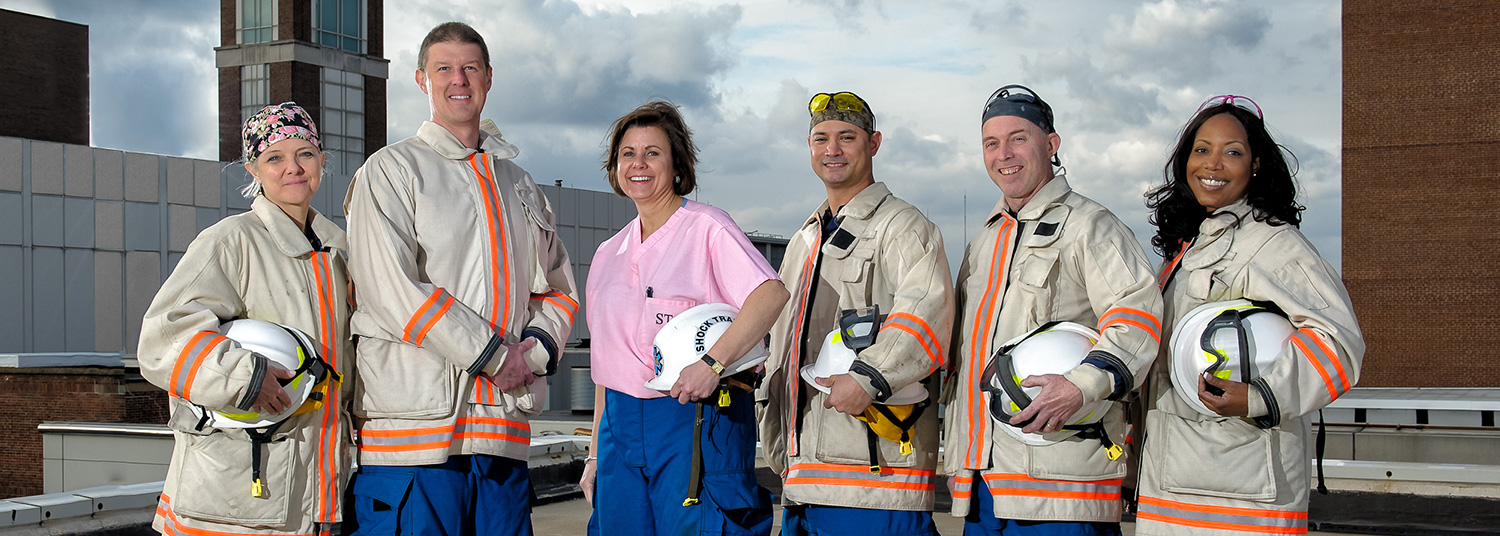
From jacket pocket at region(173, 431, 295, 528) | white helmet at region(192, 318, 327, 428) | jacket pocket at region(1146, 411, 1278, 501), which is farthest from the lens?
jacket pocket at region(173, 431, 295, 528)

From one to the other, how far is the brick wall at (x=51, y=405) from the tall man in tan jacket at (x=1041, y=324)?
20042 mm

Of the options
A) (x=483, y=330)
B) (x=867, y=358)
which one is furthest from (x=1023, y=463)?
(x=483, y=330)

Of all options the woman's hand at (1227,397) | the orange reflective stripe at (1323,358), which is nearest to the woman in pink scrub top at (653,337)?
the woman's hand at (1227,397)

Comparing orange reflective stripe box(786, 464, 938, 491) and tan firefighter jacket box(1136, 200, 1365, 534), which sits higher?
tan firefighter jacket box(1136, 200, 1365, 534)

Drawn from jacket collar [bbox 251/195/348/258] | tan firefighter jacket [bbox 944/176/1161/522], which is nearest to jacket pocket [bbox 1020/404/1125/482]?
tan firefighter jacket [bbox 944/176/1161/522]

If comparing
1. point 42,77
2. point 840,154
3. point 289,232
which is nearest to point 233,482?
point 289,232

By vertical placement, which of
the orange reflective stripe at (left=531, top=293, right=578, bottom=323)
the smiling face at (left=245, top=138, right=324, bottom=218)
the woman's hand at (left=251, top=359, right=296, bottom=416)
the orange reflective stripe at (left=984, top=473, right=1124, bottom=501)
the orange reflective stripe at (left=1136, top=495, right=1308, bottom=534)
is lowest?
the orange reflective stripe at (left=1136, top=495, right=1308, bottom=534)

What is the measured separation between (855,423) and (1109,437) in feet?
2.81

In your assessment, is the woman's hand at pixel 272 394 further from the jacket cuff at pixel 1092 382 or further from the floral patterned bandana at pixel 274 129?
the jacket cuff at pixel 1092 382

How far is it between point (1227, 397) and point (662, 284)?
71.0 inches

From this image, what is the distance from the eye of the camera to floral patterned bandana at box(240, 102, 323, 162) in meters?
4.31

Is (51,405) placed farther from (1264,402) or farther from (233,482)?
(1264,402)

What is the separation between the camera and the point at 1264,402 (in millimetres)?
3572

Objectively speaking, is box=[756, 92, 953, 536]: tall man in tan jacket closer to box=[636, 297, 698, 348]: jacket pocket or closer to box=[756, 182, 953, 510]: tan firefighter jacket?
box=[756, 182, 953, 510]: tan firefighter jacket
